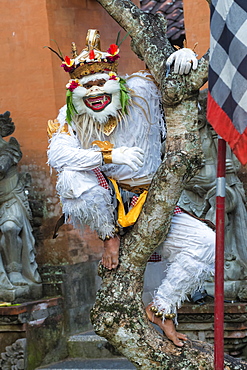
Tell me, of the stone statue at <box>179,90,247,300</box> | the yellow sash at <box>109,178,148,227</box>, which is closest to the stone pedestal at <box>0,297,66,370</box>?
the stone statue at <box>179,90,247,300</box>

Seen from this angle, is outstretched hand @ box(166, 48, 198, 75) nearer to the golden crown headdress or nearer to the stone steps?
the golden crown headdress

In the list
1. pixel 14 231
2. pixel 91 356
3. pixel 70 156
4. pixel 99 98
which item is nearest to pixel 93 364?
pixel 91 356

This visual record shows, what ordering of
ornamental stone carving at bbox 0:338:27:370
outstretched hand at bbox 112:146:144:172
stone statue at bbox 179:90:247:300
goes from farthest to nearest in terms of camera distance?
ornamental stone carving at bbox 0:338:27:370 → stone statue at bbox 179:90:247:300 → outstretched hand at bbox 112:146:144:172

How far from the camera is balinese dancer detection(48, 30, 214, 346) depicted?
4.52m

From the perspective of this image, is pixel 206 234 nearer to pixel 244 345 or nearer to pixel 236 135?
pixel 236 135

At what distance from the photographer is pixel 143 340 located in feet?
14.5

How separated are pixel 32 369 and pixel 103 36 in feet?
11.6

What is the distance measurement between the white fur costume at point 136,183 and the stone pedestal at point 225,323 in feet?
7.41

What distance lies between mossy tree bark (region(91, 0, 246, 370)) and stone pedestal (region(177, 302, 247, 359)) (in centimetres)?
232

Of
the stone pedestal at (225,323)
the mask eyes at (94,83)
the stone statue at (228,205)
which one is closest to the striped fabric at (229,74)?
the mask eyes at (94,83)

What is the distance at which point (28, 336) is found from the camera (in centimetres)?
748

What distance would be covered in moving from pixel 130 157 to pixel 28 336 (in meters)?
3.53

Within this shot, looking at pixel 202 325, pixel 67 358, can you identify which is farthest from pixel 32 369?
pixel 202 325

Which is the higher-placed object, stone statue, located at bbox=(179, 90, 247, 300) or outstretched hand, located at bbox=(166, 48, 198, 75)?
outstretched hand, located at bbox=(166, 48, 198, 75)
